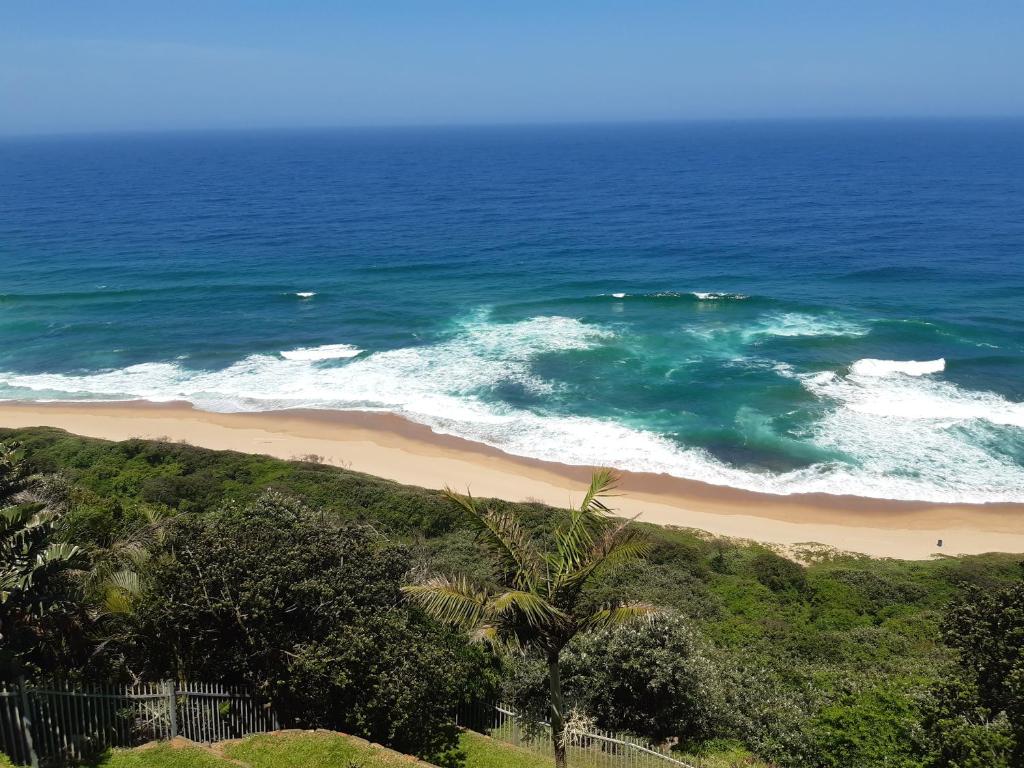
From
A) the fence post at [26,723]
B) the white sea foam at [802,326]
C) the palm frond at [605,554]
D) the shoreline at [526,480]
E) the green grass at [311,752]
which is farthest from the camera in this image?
the white sea foam at [802,326]

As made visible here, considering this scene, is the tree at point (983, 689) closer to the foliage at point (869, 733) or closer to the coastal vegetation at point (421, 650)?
the coastal vegetation at point (421, 650)

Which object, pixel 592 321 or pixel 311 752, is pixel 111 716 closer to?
pixel 311 752

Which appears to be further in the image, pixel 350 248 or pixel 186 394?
pixel 350 248

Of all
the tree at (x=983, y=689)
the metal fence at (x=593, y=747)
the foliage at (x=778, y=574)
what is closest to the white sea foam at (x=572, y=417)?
the foliage at (x=778, y=574)

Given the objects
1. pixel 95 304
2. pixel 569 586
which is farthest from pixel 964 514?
pixel 95 304

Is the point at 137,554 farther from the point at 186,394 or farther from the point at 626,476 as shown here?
the point at 186,394

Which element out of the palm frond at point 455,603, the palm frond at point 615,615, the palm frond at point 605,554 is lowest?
the palm frond at point 615,615
